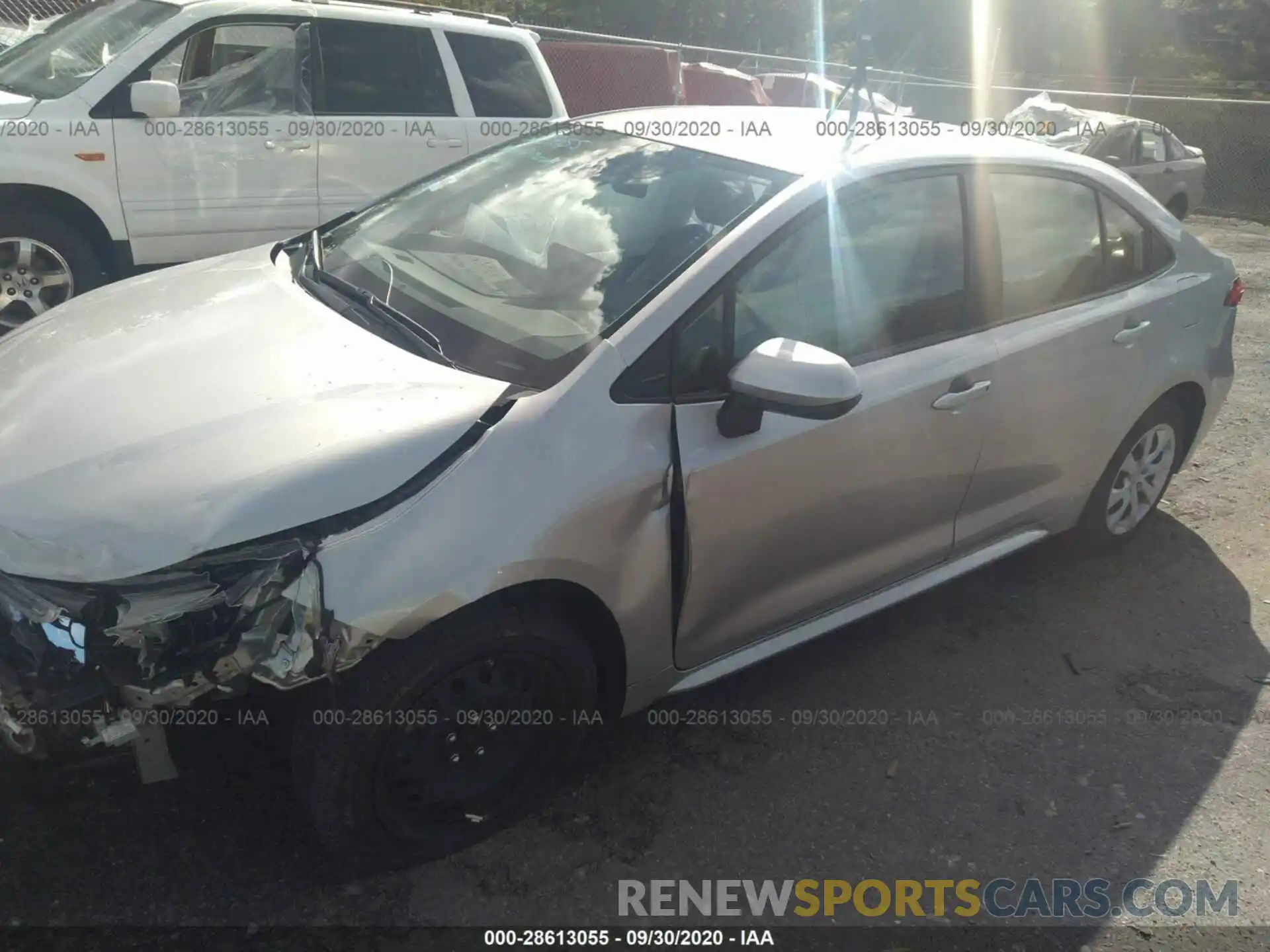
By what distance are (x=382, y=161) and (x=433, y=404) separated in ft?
15.3

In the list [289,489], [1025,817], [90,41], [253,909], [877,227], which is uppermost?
[90,41]

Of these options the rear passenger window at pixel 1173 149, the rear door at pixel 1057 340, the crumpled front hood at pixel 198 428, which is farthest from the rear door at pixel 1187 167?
the crumpled front hood at pixel 198 428

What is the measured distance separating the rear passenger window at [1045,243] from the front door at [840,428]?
0.21 meters

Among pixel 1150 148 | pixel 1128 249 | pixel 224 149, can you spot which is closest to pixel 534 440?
pixel 1128 249

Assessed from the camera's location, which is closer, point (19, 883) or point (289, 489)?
point (289, 489)

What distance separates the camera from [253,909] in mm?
2344

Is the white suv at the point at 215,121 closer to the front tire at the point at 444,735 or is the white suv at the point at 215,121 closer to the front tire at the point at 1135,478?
the front tire at the point at 444,735

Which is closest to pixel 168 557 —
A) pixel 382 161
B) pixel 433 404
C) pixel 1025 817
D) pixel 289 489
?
pixel 289 489

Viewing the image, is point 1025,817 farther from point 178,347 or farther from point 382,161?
point 382,161

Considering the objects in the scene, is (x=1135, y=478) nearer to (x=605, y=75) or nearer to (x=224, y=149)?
(x=224, y=149)

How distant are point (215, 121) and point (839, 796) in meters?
5.05

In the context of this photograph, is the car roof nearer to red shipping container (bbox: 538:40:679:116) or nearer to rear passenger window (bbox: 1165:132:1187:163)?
red shipping container (bbox: 538:40:679:116)

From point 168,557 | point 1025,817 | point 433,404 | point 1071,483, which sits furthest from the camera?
point 1071,483

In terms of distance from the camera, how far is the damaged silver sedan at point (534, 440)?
6.79ft
